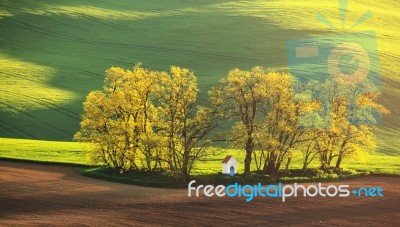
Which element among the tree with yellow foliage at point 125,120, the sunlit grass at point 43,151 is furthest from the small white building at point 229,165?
the sunlit grass at point 43,151

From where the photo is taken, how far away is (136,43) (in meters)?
75.6

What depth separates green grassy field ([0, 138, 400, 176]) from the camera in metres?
36.2

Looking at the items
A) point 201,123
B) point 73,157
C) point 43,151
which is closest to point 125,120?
point 201,123

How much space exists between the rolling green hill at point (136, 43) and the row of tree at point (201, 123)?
1517cm

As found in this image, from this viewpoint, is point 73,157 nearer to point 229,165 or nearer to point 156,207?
point 229,165

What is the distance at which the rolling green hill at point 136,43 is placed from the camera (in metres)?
53.6

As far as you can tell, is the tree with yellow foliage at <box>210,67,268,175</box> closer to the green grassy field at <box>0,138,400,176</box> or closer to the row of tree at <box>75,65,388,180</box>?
the row of tree at <box>75,65,388,180</box>

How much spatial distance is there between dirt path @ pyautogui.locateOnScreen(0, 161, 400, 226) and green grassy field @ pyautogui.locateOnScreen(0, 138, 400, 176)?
234 inches

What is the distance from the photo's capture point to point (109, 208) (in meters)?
24.4

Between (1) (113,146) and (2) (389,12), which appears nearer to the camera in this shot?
(1) (113,146)

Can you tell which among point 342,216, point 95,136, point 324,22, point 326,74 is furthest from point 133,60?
point 342,216

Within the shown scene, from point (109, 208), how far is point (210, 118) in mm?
7764

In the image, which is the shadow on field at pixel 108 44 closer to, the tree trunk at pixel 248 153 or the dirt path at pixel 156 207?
the tree trunk at pixel 248 153

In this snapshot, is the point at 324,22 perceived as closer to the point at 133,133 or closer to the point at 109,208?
the point at 133,133
